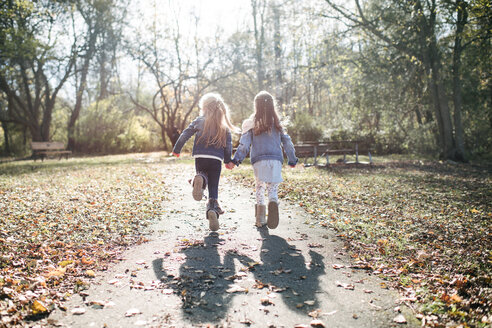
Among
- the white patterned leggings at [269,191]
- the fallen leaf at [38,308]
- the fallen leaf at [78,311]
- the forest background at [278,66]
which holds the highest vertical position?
the forest background at [278,66]

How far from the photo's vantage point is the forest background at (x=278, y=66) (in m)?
18.0

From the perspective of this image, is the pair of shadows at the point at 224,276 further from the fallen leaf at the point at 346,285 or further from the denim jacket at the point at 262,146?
the denim jacket at the point at 262,146

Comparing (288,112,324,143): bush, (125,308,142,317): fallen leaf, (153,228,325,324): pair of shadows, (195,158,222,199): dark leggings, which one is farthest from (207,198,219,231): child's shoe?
(288,112,324,143): bush

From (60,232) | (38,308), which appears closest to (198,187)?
(60,232)

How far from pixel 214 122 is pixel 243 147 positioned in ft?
1.87

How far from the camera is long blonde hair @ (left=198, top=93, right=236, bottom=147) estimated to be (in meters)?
5.69

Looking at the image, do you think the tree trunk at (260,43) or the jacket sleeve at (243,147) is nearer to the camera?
the jacket sleeve at (243,147)

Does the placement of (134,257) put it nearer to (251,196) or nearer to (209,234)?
(209,234)

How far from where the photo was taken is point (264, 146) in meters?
5.67

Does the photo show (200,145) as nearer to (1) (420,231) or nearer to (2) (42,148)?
(1) (420,231)

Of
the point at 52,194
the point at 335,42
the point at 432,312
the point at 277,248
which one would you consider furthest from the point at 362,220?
the point at 335,42

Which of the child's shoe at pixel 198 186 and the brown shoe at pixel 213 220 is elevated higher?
the child's shoe at pixel 198 186

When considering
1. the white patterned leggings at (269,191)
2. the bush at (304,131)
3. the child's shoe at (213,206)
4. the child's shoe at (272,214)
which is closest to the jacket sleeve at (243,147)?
the white patterned leggings at (269,191)

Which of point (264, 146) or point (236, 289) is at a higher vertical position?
point (264, 146)
